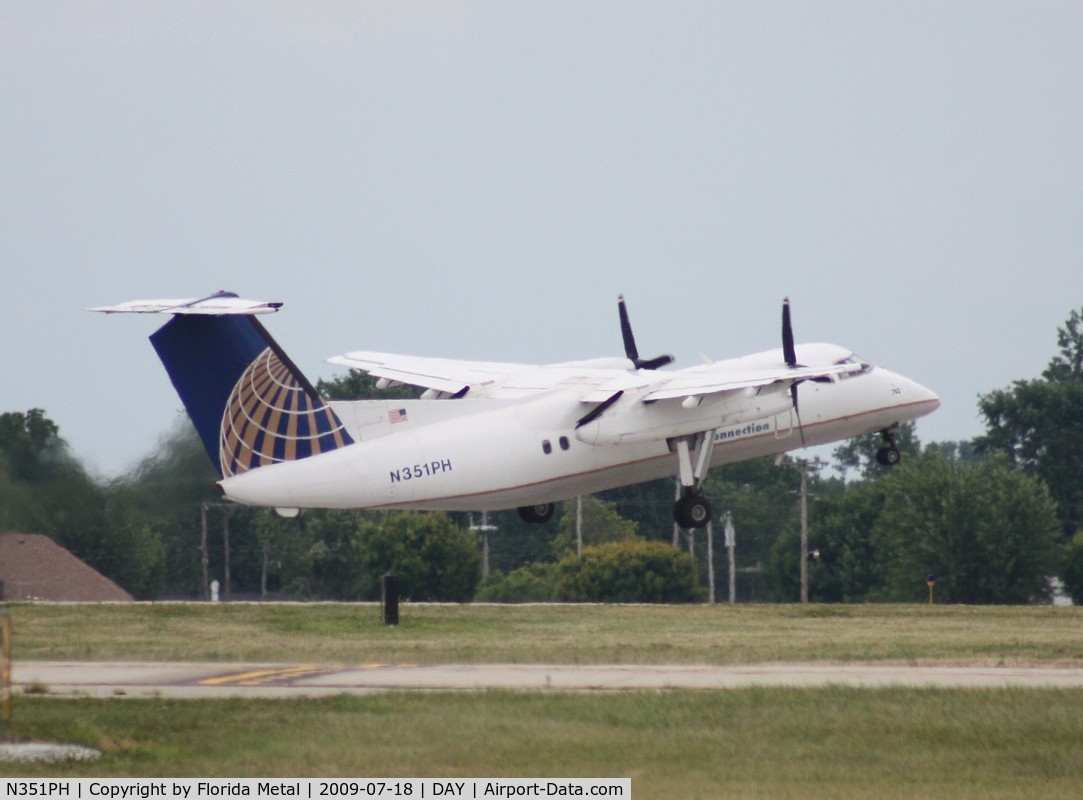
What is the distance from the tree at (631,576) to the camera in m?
64.3

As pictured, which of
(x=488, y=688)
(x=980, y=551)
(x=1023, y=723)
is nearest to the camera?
(x=1023, y=723)

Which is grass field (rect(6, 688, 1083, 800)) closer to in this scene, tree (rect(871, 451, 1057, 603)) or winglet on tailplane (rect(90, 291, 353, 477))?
winglet on tailplane (rect(90, 291, 353, 477))

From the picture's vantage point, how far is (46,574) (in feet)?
137

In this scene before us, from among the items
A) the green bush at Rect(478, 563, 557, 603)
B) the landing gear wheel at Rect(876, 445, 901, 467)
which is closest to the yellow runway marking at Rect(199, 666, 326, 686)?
the landing gear wheel at Rect(876, 445, 901, 467)

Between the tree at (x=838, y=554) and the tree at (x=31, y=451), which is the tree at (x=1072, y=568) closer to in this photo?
the tree at (x=838, y=554)

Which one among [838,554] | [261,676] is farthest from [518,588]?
[261,676]

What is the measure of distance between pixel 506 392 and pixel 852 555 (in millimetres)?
41107

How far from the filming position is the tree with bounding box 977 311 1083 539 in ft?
260

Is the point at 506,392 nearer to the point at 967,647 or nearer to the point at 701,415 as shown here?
the point at 701,415

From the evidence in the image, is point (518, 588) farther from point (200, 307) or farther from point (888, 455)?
point (200, 307)

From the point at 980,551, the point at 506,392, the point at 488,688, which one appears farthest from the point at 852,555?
the point at 488,688

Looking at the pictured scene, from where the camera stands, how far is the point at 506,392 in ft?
120

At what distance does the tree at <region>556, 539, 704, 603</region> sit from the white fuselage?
26449 millimetres
